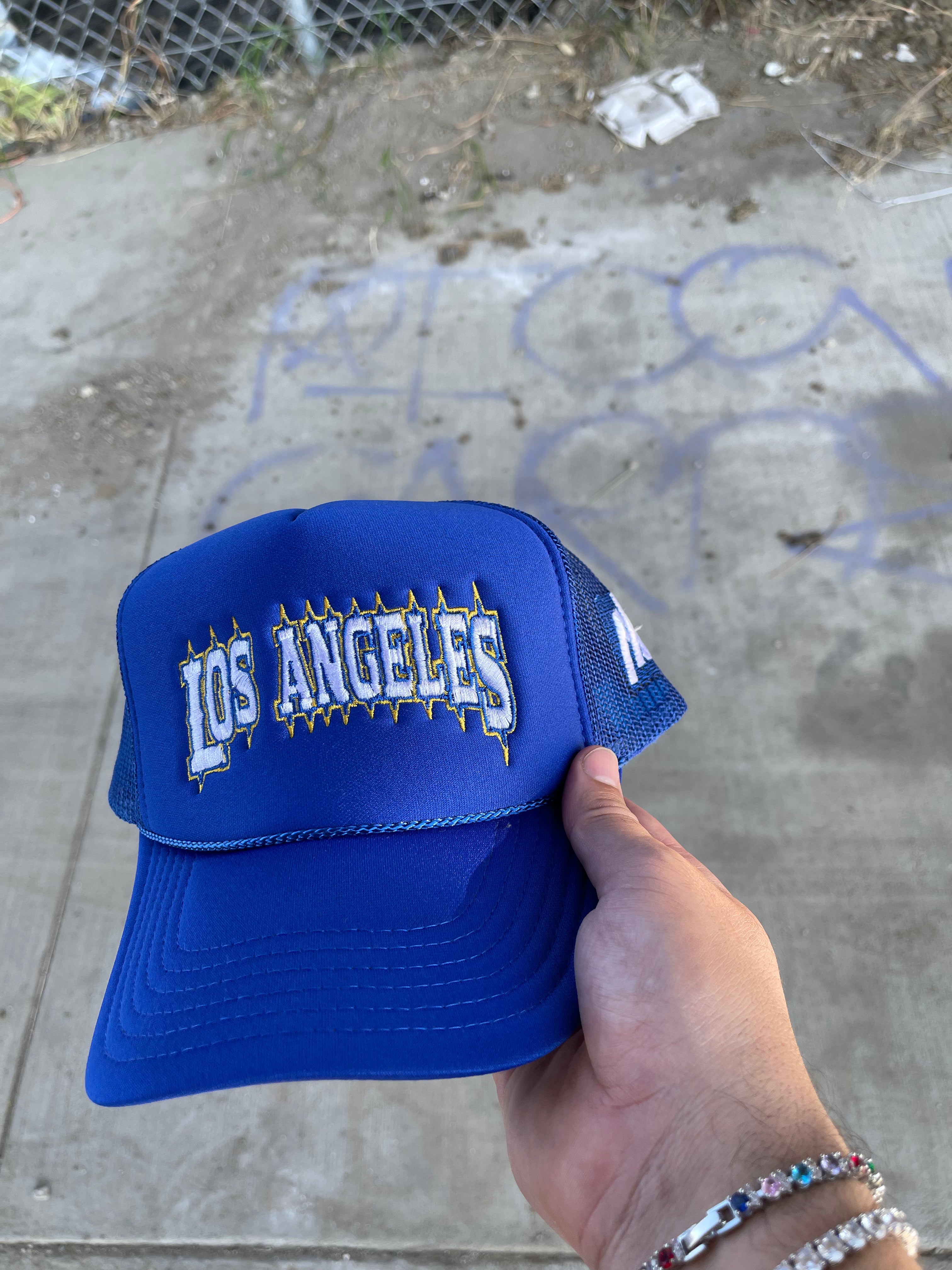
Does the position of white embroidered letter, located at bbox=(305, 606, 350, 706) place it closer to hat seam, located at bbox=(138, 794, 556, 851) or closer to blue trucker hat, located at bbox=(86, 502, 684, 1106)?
blue trucker hat, located at bbox=(86, 502, 684, 1106)

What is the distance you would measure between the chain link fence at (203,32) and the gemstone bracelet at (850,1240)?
9.69ft

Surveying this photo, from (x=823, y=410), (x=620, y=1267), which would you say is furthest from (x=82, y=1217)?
(x=823, y=410)

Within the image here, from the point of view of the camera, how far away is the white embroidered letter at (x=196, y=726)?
910 millimetres

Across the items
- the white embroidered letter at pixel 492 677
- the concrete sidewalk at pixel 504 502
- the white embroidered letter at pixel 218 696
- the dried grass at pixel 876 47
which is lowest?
the concrete sidewalk at pixel 504 502

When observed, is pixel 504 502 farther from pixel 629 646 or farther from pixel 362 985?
pixel 362 985

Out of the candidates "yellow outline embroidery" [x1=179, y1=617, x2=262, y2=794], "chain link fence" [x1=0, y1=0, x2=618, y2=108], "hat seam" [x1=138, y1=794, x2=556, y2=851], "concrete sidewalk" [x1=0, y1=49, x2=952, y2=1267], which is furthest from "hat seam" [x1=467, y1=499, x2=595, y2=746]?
"chain link fence" [x1=0, y1=0, x2=618, y2=108]

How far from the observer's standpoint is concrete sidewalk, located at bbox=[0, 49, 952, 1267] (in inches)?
53.4

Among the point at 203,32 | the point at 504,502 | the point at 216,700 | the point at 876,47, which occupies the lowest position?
the point at 504,502

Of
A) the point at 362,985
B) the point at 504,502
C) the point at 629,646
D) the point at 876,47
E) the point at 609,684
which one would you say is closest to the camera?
the point at 362,985

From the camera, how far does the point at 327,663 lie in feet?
2.90

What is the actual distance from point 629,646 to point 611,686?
127 millimetres

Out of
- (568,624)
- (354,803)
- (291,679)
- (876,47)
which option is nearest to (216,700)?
(291,679)

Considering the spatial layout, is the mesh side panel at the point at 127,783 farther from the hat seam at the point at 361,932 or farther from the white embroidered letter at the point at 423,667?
the white embroidered letter at the point at 423,667

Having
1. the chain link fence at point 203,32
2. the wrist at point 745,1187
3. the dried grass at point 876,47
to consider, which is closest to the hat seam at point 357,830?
the wrist at point 745,1187
